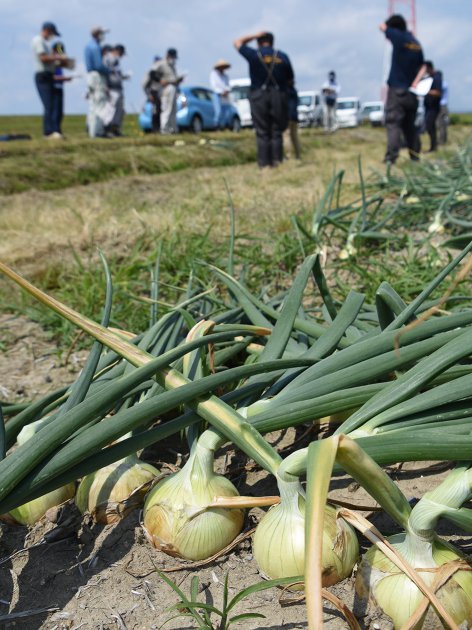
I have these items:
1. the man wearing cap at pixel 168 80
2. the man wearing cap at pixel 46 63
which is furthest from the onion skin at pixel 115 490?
the man wearing cap at pixel 168 80

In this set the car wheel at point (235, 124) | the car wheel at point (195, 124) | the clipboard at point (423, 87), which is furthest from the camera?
the car wheel at point (235, 124)

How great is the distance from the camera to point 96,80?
1008cm

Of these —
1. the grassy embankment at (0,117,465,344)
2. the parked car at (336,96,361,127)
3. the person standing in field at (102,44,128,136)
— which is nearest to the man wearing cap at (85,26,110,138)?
the person standing in field at (102,44,128,136)

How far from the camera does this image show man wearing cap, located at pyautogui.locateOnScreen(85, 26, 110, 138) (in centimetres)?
959

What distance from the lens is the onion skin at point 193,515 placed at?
98 cm

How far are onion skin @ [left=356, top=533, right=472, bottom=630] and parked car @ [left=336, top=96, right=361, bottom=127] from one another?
91.6 feet

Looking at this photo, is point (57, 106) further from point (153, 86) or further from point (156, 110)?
point (156, 110)

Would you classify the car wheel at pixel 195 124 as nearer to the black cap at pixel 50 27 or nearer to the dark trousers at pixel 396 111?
the black cap at pixel 50 27

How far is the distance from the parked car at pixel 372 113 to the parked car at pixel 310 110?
12.1 feet

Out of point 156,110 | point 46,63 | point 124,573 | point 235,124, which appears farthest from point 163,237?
point 235,124

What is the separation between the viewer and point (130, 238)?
127 inches

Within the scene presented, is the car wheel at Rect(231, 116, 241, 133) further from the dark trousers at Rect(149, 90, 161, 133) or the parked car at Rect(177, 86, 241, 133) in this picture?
the dark trousers at Rect(149, 90, 161, 133)

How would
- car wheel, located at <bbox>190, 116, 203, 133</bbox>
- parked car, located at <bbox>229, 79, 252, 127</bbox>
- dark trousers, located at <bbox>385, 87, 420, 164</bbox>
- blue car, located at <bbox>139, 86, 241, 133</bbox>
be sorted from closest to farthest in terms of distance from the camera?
dark trousers, located at <bbox>385, 87, 420, 164</bbox> < blue car, located at <bbox>139, 86, 241, 133</bbox> < car wheel, located at <bbox>190, 116, 203, 133</bbox> < parked car, located at <bbox>229, 79, 252, 127</bbox>

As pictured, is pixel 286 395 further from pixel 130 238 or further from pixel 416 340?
pixel 130 238
